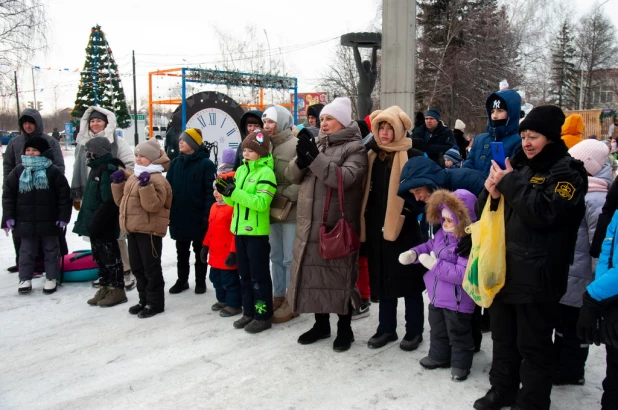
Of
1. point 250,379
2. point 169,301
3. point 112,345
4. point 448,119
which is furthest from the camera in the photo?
point 448,119

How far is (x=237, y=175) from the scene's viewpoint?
14.9 feet

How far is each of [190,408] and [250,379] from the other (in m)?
0.52

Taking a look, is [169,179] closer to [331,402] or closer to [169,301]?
[169,301]

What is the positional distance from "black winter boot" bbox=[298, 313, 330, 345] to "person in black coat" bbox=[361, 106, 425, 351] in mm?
428

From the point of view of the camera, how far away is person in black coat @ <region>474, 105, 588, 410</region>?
2629 mm

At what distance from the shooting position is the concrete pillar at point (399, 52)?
7.50 metres

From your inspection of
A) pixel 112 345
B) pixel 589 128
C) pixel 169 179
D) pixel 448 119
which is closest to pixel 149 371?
pixel 112 345

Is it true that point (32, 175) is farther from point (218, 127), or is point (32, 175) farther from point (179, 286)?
point (218, 127)

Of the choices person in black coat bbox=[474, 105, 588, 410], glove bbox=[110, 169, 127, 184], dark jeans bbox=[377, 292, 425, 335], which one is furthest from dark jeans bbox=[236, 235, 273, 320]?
person in black coat bbox=[474, 105, 588, 410]

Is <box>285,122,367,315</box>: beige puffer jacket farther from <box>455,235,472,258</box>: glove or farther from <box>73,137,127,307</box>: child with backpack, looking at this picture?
<box>73,137,127,307</box>: child with backpack

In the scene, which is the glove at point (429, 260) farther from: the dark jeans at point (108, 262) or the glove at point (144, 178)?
the dark jeans at point (108, 262)

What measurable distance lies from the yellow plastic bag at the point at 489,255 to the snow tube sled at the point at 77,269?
4.89m

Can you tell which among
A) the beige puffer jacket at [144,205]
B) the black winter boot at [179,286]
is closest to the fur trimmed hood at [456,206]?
the beige puffer jacket at [144,205]

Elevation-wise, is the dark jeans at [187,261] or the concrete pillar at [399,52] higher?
the concrete pillar at [399,52]
